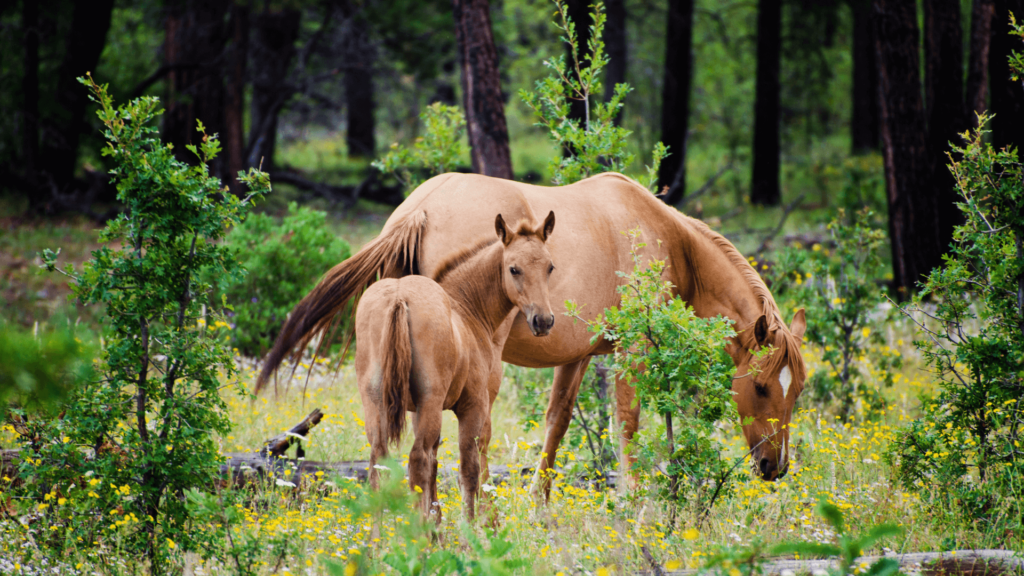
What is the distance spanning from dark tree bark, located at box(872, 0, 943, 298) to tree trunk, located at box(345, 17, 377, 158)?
11739 mm

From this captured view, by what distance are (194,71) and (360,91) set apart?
7.34 metres

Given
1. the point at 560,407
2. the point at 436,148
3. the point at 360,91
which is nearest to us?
the point at 560,407

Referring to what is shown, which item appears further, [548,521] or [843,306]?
[843,306]

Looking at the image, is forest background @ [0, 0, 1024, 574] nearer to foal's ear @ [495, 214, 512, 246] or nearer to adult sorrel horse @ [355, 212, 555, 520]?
adult sorrel horse @ [355, 212, 555, 520]

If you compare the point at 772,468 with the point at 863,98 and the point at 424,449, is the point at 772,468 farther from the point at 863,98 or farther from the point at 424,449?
the point at 863,98

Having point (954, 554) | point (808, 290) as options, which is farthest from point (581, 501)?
point (808, 290)

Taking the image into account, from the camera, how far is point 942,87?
9695mm

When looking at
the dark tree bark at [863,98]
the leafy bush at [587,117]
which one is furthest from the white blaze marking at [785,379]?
the dark tree bark at [863,98]

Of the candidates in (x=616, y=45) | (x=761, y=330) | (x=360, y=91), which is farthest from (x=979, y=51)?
(x=360, y=91)

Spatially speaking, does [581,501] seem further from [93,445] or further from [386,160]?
[386,160]

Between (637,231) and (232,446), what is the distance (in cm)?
355

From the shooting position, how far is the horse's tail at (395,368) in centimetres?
363

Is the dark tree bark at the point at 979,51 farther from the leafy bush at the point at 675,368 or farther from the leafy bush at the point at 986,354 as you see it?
the leafy bush at the point at 675,368

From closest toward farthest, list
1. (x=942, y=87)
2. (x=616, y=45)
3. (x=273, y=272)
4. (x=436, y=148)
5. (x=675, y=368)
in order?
(x=675, y=368) < (x=436, y=148) < (x=273, y=272) < (x=942, y=87) < (x=616, y=45)
